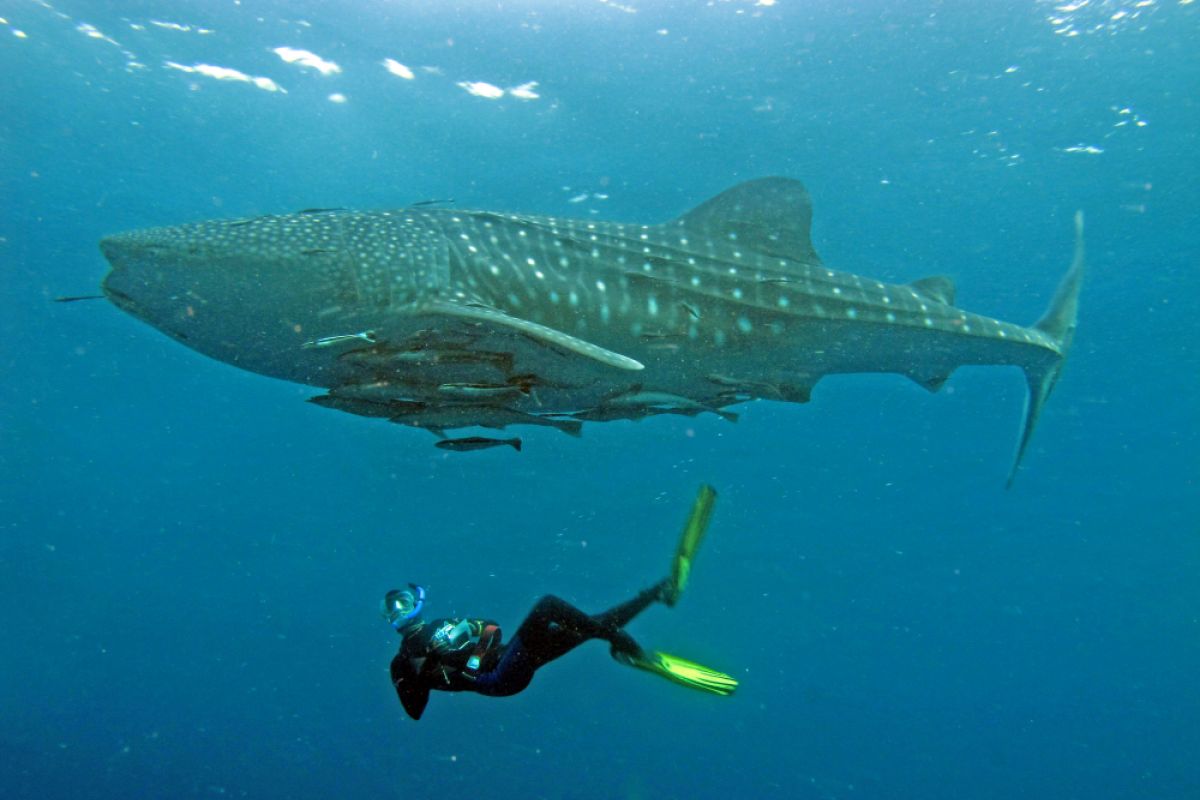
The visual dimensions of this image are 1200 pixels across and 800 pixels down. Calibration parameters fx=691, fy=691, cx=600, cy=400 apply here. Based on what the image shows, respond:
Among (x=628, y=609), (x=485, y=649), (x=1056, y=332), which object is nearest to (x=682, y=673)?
(x=628, y=609)

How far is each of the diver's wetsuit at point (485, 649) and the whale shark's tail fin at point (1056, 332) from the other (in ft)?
16.2

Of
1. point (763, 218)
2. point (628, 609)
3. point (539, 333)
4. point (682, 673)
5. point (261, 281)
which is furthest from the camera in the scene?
point (628, 609)

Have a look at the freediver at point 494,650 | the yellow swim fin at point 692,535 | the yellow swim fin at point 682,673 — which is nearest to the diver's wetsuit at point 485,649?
the freediver at point 494,650

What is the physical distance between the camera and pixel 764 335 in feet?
19.6

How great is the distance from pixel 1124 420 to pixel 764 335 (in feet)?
147

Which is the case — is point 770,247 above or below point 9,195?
above

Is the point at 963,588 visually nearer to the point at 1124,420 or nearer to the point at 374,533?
the point at 1124,420

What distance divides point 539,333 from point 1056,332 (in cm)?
657

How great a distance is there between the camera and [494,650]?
6977mm

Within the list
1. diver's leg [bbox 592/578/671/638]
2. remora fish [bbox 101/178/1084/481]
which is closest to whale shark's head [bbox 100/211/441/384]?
remora fish [bbox 101/178/1084/481]

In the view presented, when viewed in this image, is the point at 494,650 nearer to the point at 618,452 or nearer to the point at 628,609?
the point at 628,609

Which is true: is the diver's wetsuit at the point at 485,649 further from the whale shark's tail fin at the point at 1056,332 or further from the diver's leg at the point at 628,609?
the whale shark's tail fin at the point at 1056,332

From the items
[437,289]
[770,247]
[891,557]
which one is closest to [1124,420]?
[891,557]

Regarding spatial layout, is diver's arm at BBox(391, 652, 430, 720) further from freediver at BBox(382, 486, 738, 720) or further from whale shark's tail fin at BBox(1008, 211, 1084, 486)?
whale shark's tail fin at BBox(1008, 211, 1084, 486)
